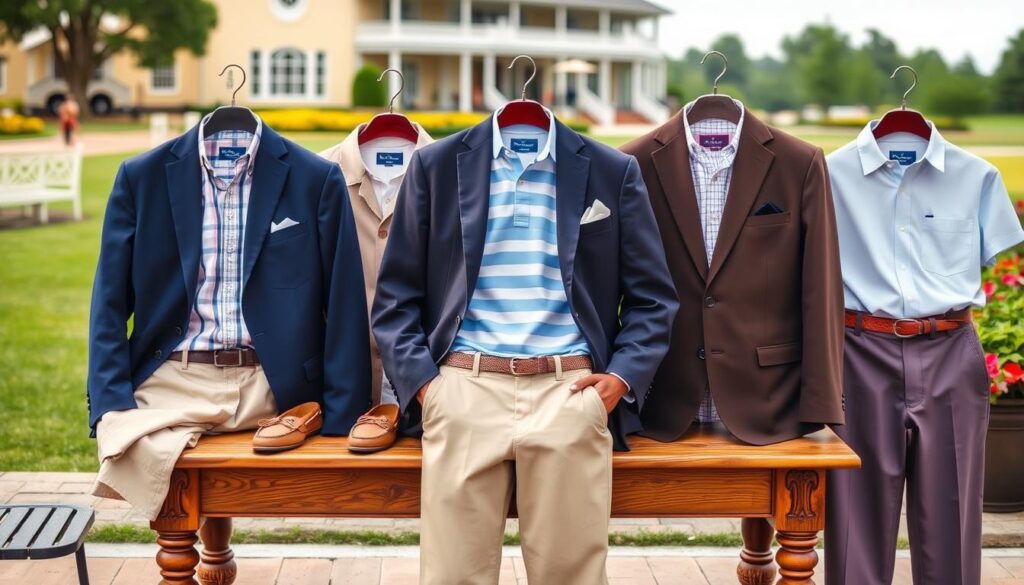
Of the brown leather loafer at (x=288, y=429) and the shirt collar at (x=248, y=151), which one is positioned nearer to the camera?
the brown leather loafer at (x=288, y=429)

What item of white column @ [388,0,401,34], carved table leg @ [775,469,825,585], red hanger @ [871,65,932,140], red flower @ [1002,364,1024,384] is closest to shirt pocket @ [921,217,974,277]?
red hanger @ [871,65,932,140]

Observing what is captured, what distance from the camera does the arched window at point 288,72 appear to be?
158 ft

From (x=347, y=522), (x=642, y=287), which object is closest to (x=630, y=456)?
(x=642, y=287)

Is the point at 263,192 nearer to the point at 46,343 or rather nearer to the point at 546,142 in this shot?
the point at 546,142

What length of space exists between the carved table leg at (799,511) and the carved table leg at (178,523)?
1676mm

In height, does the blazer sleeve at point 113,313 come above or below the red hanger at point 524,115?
below

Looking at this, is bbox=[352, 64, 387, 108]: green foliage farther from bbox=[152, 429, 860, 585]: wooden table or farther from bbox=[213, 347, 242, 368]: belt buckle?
bbox=[152, 429, 860, 585]: wooden table

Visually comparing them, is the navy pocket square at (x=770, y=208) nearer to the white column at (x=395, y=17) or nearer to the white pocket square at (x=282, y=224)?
the white pocket square at (x=282, y=224)

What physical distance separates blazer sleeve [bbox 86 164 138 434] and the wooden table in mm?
290

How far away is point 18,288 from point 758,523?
32.0 feet

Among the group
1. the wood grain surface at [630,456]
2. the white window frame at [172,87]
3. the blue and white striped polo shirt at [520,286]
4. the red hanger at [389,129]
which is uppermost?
the white window frame at [172,87]

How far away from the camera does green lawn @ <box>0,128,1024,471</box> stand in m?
6.63

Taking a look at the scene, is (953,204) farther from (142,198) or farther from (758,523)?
(142,198)

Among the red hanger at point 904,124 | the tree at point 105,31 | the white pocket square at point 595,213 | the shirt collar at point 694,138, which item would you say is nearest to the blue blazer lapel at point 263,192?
the white pocket square at point 595,213
